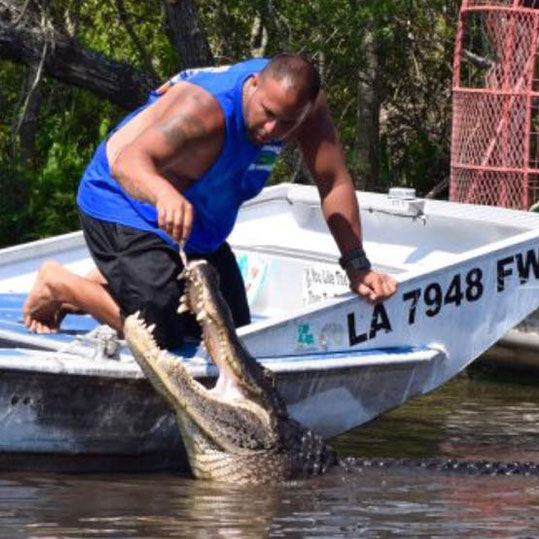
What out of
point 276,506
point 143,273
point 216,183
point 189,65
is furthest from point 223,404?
point 189,65

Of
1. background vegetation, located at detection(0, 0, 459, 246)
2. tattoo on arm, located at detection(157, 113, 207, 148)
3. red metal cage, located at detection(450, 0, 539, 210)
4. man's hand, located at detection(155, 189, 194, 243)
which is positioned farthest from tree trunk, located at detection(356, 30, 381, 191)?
man's hand, located at detection(155, 189, 194, 243)

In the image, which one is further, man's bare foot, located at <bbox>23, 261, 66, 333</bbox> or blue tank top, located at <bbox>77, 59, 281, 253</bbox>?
man's bare foot, located at <bbox>23, 261, 66, 333</bbox>

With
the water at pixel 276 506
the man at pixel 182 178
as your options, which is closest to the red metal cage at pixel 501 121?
the water at pixel 276 506

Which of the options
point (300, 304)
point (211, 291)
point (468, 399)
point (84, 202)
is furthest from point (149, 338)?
point (468, 399)

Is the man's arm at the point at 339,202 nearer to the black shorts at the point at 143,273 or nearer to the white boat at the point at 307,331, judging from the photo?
the white boat at the point at 307,331

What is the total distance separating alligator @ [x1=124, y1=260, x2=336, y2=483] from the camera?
6973 mm

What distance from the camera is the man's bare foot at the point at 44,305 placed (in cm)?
775

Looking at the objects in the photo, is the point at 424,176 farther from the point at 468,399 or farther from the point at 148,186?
the point at 148,186

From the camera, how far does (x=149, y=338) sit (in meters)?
6.98

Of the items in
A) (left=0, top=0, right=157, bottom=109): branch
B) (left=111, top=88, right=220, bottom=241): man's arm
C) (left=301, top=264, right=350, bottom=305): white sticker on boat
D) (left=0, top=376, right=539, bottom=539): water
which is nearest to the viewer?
(left=0, top=376, right=539, bottom=539): water

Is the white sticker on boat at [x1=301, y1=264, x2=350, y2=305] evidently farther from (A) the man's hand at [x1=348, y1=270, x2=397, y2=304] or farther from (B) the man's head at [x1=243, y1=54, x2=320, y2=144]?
(B) the man's head at [x1=243, y1=54, x2=320, y2=144]

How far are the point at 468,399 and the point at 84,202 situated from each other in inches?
124

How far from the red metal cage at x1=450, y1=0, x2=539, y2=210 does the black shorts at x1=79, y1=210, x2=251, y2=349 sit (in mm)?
4437

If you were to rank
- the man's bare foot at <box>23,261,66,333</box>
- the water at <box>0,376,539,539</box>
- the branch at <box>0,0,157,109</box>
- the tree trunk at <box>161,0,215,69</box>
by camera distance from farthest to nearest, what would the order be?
the tree trunk at <box>161,0,215,69</box>, the branch at <box>0,0,157,109</box>, the man's bare foot at <box>23,261,66,333</box>, the water at <box>0,376,539,539</box>
